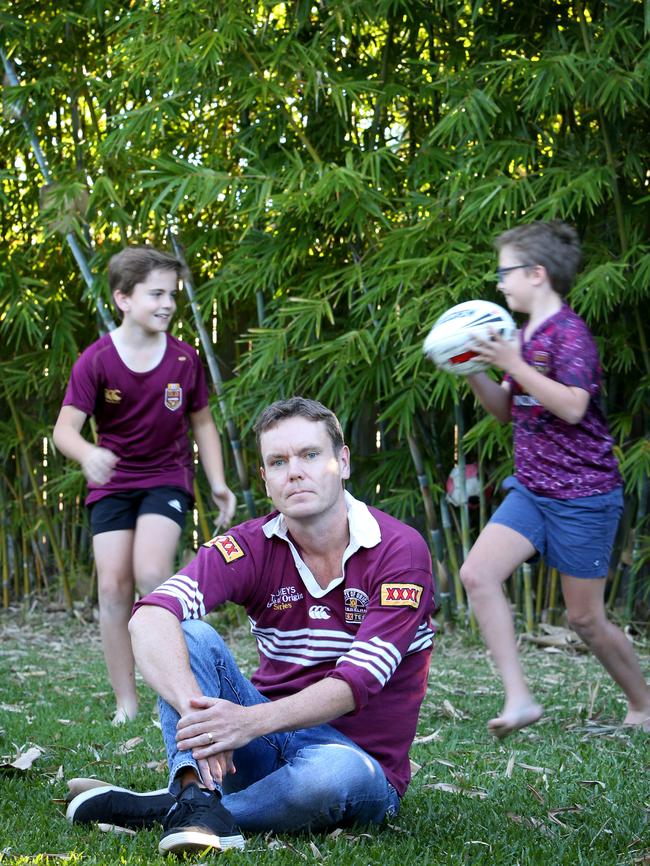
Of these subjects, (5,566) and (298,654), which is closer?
(298,654)

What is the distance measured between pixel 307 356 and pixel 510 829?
3047mm

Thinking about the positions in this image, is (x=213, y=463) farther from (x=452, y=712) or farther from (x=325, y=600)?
(x=325, y=600)

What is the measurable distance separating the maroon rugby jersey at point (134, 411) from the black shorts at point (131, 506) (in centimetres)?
2

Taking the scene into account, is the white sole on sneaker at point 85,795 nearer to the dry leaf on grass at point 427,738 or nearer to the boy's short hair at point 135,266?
the dry leaf on grass at point 427,738

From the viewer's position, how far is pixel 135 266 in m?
3.69

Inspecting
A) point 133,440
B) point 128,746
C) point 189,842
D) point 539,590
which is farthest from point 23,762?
point 539,590

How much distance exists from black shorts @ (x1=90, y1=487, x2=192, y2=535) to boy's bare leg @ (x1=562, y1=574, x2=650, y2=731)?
1269 millimetres

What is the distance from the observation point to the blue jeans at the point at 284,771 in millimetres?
2018

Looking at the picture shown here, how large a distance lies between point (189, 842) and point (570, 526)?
1.58m

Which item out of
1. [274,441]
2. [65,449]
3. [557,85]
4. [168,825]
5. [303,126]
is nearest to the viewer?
[168,825]

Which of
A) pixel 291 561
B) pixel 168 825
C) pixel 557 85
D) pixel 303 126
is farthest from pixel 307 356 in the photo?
pixel 168 825

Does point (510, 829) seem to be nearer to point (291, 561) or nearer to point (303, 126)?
point (291, 561)

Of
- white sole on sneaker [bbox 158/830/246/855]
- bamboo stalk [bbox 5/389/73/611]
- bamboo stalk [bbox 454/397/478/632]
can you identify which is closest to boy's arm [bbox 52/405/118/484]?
white sole on sneaker [bbox 158/830/246/855]

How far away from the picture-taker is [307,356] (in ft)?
16.3
